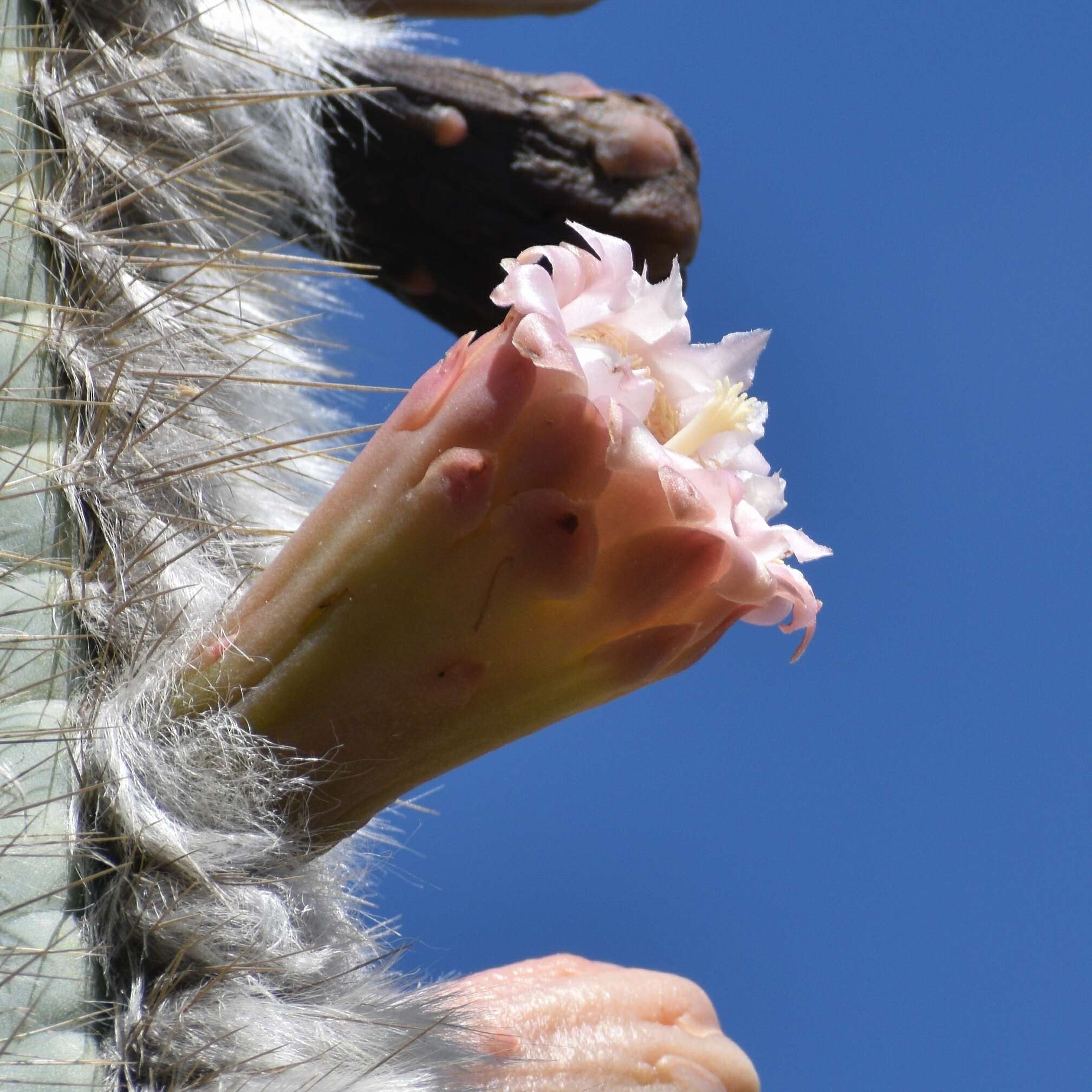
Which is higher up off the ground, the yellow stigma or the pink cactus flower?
the yellow stigma

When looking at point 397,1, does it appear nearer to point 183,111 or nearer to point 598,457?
point 183,111

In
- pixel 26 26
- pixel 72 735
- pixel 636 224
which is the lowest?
pixel 72 735

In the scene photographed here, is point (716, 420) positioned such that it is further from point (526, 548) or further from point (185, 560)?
point (185, 560)

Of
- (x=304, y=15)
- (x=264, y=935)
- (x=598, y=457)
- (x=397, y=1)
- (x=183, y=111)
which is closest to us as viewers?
(x=598, y=457)

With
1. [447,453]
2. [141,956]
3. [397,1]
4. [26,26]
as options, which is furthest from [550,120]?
[141,956]

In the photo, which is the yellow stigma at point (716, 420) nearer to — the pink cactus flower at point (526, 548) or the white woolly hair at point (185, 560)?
the pink cactus flower at point (526, 548)

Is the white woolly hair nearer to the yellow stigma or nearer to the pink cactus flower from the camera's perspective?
the pink cactus flower

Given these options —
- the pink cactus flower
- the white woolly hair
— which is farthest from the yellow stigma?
the white woolly hair

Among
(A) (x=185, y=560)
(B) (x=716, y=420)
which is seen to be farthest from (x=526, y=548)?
(A) (x=185, y=560)
